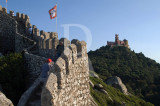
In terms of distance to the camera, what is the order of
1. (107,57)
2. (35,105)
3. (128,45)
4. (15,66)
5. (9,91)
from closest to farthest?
1. (35,105)
2. (9,91)
3. (15,66)
4. (107,57)
5. (128,45)

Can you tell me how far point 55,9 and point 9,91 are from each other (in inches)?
262

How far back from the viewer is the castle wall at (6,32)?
1659cm

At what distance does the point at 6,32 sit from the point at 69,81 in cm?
1270

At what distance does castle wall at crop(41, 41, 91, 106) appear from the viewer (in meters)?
4.94

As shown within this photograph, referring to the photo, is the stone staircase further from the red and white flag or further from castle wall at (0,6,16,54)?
castle wall at (0,6,16,54)

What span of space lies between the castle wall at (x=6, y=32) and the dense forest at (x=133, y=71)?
2353 cm

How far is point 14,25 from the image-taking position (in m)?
16.5

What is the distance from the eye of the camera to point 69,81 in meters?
6.43

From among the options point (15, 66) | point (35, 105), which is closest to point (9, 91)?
point (15, 66)

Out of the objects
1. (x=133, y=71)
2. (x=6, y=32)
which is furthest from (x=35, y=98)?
(x=133, y=71)

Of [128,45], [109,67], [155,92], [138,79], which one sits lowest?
[155,92]

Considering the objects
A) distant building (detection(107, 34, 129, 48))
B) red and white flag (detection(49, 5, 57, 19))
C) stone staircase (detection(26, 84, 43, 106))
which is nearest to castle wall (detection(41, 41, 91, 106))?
stone staircase (detection(26, 84, 43, 106))

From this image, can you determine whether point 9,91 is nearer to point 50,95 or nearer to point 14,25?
point 50,95

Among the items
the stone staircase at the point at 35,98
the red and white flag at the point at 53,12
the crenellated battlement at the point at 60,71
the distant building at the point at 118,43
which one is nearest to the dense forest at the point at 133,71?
the distant building at the point at 118,43
